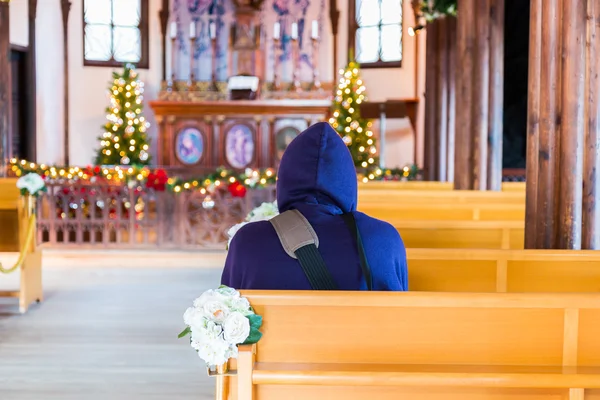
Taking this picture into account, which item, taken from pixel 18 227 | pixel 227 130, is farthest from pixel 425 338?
pixel 227 130

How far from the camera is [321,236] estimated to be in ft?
8.30

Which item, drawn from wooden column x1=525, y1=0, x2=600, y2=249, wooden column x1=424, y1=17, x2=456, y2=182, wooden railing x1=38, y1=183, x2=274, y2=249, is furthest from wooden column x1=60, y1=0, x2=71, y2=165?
wooden column x1=525, y1=0, x2=600, y2=249

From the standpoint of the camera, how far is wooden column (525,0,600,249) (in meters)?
4.35

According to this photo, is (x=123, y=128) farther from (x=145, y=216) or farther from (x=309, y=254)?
(x=309, y=254)

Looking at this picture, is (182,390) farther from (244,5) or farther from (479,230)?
(244,5)

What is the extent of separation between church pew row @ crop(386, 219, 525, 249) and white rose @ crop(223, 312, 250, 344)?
2.52 m

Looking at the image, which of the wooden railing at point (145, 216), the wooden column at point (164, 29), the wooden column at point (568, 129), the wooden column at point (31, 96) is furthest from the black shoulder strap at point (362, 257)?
the wooden column at point (164, 29)

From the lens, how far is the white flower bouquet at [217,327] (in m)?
2.13

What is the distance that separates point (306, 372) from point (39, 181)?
4.94m

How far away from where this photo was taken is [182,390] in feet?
13.9

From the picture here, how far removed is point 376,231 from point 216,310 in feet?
2.12

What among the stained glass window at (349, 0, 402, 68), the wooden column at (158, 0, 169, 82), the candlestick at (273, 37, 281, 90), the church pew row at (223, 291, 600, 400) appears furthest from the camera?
the wooden column at (158, 0, 169, 82)

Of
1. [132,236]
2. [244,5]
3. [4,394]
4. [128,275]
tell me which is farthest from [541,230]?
[244,5]

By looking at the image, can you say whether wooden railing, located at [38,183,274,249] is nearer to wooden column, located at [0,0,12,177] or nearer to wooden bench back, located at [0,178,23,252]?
wooden bench back, located at [0,178,23,252]
